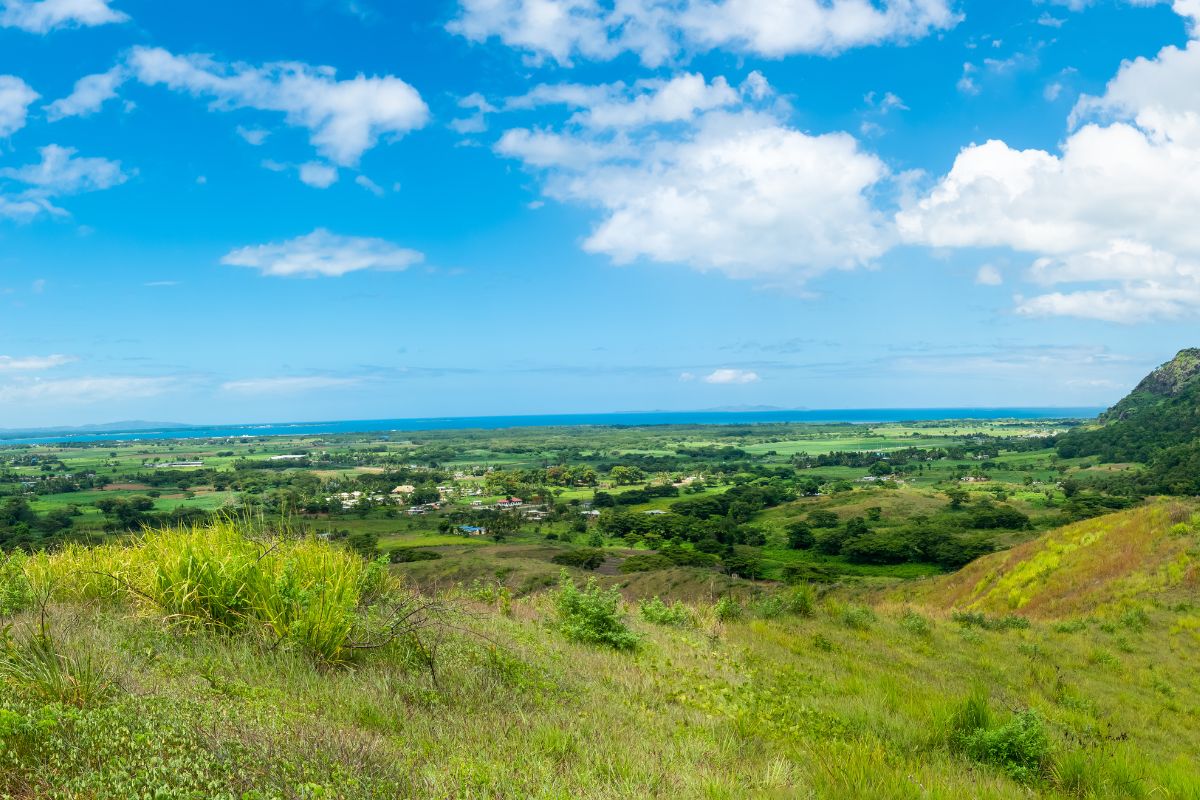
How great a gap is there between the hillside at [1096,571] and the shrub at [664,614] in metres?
14.6

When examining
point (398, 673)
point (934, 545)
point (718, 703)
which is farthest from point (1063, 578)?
point (934, 545)

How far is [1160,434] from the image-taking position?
134 metres

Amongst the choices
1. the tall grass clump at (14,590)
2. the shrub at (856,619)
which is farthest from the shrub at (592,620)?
the shrub at (856,619)

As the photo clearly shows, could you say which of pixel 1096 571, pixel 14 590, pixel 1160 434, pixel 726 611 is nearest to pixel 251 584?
pixel 14 590

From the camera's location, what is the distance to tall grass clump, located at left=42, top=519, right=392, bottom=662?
256 inches

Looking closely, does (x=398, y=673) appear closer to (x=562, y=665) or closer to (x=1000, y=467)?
(x=562, y=665)

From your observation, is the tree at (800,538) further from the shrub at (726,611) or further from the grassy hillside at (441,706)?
the grassy hillside at (441,706)

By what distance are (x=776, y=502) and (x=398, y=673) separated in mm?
115278

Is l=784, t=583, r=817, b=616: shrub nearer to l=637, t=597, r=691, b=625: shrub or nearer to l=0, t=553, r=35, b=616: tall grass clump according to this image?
l=637, t=597, r=691, b=625: shrub

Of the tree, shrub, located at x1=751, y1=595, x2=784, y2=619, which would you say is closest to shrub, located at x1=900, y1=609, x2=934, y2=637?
shrub, located at x1=751, y1=595, x2=784, y2=619

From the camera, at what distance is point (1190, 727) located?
10797 millimetres

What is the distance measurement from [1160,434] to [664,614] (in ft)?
538

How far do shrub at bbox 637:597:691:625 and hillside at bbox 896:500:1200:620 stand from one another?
14.6 meters

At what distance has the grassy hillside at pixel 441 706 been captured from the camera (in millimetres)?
3939
